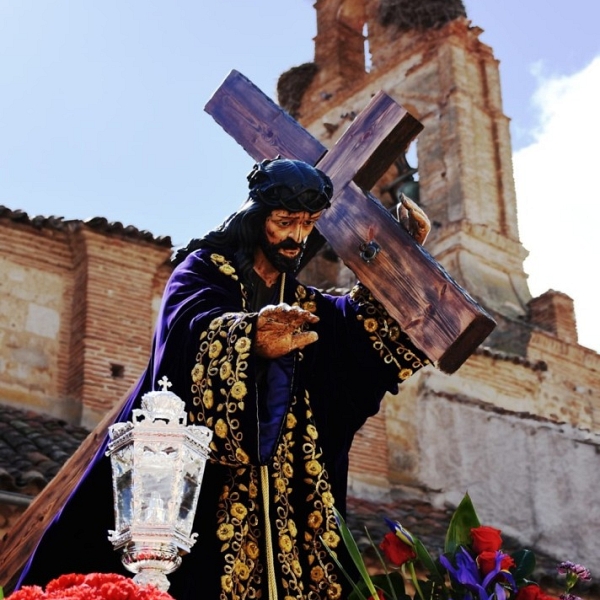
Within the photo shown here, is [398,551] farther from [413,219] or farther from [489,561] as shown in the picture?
[413,219]

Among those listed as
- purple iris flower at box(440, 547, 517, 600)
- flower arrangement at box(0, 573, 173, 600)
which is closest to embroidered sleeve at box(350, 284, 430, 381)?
purple iris flower at box(440, 547, 517, 600)

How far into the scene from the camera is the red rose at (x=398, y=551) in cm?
342

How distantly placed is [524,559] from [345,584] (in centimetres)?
50

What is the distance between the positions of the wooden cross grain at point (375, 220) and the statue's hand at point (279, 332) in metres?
0.69

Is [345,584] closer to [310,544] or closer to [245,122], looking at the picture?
[310,544]

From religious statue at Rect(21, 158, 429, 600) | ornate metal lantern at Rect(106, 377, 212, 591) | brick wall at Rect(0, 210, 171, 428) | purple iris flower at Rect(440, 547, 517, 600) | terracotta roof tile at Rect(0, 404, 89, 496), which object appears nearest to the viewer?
ornate metal lantern at Rect(106, 377, 212, 591)

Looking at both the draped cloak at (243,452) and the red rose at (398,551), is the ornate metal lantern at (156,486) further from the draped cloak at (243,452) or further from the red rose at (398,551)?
the red rose at (398,551)

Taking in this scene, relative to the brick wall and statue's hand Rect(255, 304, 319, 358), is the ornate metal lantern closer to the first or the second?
statue's hand Rect(255, 304, 319, 358)

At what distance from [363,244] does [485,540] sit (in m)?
1.23

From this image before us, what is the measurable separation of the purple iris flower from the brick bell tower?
1429 centimetres

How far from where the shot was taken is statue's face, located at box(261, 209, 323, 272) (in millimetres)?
3824

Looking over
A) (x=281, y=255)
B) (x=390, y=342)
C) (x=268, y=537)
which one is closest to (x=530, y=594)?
(x=268, y=537)

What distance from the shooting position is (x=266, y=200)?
3.83m

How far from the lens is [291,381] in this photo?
3.64 m
